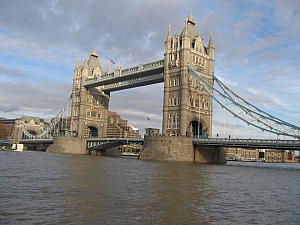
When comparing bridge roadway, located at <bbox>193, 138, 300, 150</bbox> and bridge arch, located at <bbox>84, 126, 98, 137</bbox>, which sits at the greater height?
bridge arch, located at <bbox>84, 126, 98, 137</bbox>

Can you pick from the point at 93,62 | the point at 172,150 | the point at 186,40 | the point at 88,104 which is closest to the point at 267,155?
the point at 93,62

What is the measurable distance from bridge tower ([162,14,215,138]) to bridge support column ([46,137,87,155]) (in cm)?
2667

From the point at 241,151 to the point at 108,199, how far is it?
603 feet

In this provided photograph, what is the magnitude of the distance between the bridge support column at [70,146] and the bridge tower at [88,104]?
5.38 meters

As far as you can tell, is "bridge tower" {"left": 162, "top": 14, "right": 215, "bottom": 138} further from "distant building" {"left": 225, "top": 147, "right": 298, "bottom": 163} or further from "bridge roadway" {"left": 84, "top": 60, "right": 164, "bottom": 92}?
"distant building" {"left": 225, "top": 147, "right": 298, "bottom": 163}

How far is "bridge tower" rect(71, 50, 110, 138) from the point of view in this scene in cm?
8588

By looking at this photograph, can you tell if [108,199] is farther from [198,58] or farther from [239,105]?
[198,58]

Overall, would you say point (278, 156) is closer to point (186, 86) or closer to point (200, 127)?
point (200, 127)

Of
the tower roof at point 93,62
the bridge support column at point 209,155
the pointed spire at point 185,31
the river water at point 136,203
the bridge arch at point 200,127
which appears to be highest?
the tower roof at point 93,62

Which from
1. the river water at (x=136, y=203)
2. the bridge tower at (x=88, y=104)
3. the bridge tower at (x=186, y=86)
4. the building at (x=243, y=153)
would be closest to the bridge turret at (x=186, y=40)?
the bridge tower at (x=186, y=86)

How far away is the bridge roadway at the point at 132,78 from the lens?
2685 inches

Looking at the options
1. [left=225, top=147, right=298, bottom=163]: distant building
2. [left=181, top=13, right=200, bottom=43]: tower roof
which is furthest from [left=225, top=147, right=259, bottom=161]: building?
[left=181, top=13, right=200, bottom=43]: tower roof

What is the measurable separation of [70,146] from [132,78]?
22.8 m

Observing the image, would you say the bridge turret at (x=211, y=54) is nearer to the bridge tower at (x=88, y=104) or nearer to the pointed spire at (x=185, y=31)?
the pointed spire at (x=185, y=31)
